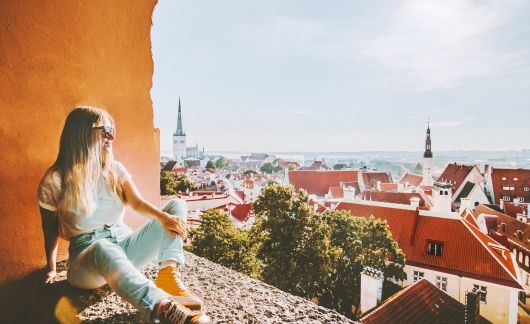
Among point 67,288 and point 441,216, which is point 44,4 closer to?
point 67,288

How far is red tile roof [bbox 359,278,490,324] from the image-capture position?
4.85 metres

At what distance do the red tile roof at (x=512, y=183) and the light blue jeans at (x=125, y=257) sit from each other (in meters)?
26.4

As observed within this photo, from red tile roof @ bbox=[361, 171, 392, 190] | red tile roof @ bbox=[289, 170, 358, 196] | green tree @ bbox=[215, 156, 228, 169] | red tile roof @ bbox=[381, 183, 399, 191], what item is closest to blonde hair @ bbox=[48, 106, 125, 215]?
red tile roof @ bbox=[381, 183, 399, 191]

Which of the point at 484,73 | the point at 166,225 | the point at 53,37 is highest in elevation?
the point at 484,73

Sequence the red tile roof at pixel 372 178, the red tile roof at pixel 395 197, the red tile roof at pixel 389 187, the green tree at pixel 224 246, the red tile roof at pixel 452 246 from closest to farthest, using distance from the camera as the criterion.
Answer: the green tree at pixel 224 246
the red tile roof at pixel 452 246
the red tile roof at pixel 395 197
the red tile roof at pixel 389 187
the red tile roof at pixel 372 178

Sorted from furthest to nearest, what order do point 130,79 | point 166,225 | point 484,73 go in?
point 484,73 → point 130,79 → point 166,225

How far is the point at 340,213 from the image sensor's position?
355 inches

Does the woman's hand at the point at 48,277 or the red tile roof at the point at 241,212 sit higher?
the woman's hand at the point at 48,277

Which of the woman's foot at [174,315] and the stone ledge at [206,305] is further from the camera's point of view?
the stone ledge at [206,305]

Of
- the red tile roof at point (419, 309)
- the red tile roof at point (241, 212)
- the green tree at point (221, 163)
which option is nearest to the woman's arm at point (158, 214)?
the red tile roof at point (419, 309)

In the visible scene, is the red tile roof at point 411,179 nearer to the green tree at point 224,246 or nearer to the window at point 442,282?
the window at point 442,282

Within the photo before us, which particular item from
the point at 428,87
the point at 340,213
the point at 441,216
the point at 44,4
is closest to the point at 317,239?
the point at 340,213

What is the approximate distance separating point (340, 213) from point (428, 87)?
32.4m

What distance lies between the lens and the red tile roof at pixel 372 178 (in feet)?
89.9
